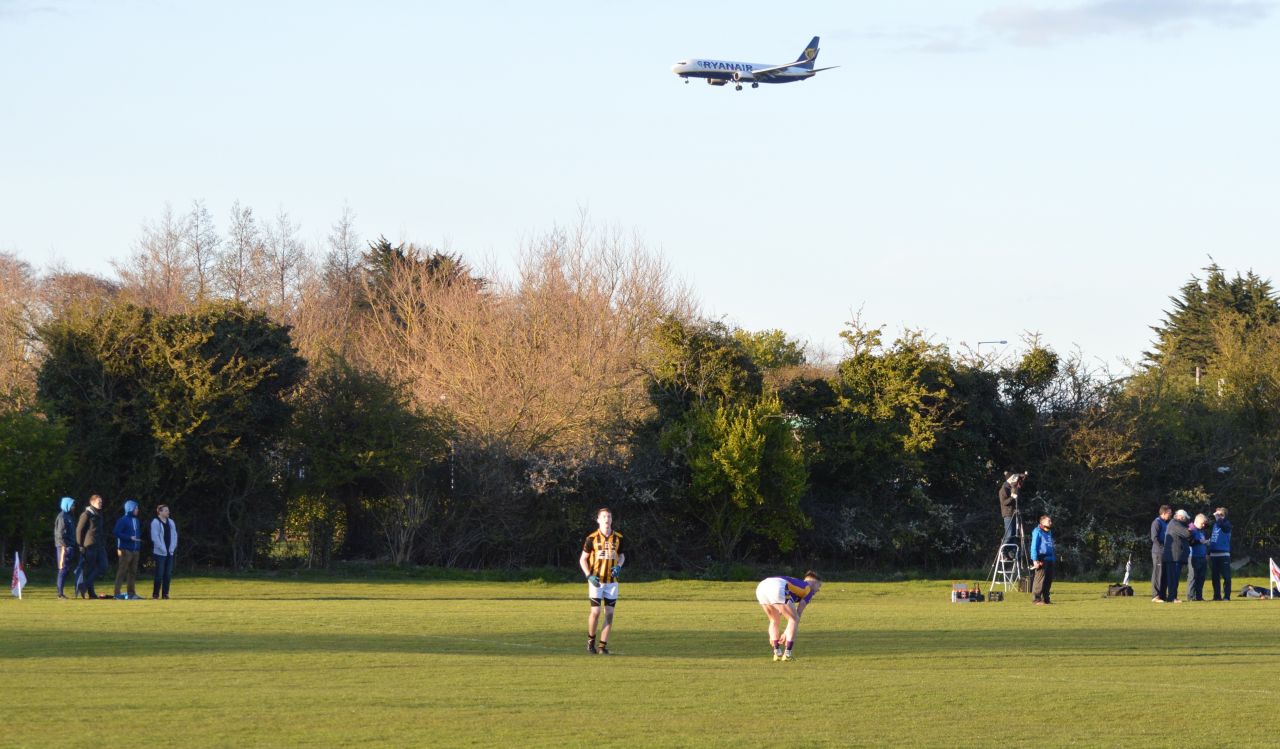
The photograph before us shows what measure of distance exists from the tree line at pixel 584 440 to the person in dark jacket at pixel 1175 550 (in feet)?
40.5

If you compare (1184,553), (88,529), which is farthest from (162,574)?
(1184,553)

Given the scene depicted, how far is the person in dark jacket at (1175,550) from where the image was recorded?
28.0 metres

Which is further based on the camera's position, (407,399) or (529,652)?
(407,399)

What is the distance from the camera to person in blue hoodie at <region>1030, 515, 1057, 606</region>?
2716 centimetres

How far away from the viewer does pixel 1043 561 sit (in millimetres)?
27188

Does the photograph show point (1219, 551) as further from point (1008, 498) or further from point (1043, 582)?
point (1043, 582)

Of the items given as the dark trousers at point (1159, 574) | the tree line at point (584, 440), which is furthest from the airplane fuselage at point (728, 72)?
the dark trousers at point (1159, 574)

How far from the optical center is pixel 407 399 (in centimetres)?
3762

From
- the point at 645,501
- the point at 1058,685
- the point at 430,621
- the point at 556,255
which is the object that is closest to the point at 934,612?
the point at 430,621

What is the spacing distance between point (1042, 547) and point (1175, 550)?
8.91 ft

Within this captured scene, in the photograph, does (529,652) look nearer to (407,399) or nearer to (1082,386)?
(407,399)

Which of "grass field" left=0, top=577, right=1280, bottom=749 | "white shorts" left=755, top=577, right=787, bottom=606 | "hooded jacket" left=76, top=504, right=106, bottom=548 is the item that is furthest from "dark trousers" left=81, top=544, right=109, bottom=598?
"white shorts" left=755, top=577, right=787, bottom=606

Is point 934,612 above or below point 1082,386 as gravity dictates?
below

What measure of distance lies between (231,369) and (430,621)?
14.9 metres
